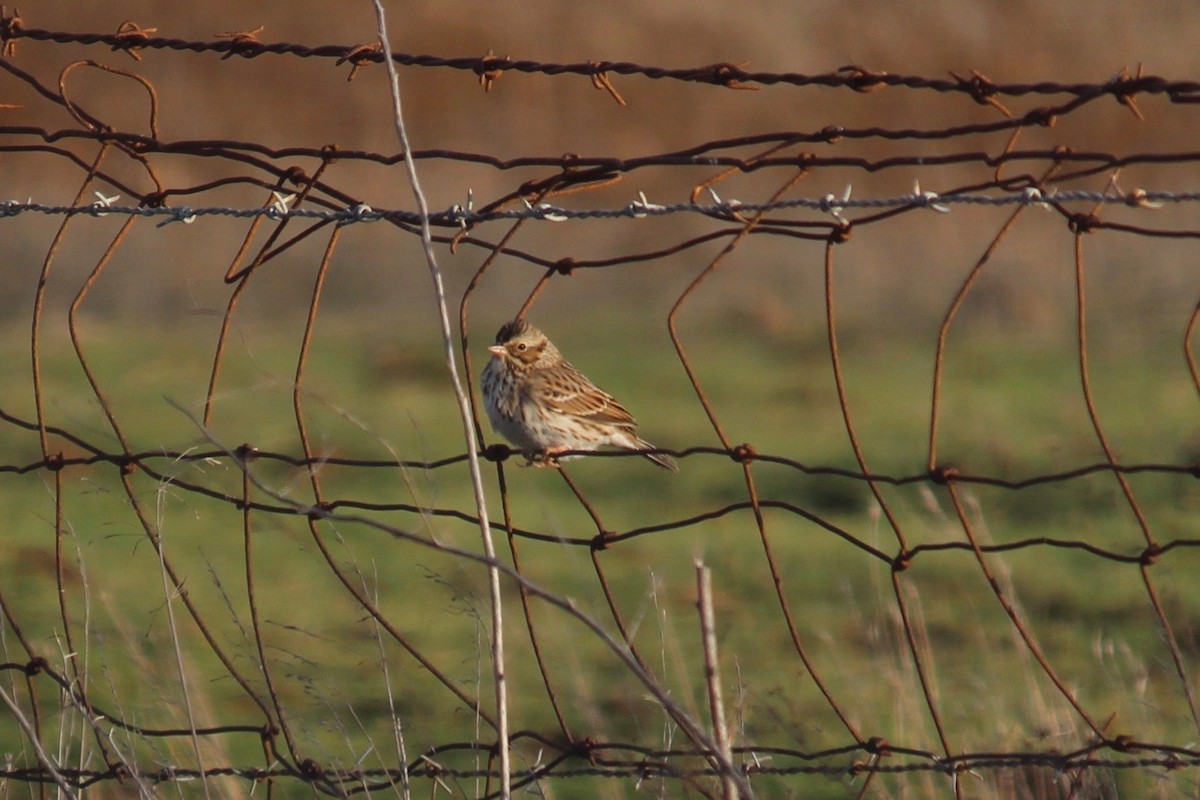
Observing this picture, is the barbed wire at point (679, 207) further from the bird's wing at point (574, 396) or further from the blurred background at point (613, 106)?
the blurred background at point (613, 106)

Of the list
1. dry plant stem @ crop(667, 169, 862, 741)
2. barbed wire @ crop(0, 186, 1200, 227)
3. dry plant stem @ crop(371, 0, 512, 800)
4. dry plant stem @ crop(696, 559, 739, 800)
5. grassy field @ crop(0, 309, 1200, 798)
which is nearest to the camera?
dry plant stem @ crop(696, 559, 739, 800)

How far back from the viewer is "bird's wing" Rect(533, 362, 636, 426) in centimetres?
683

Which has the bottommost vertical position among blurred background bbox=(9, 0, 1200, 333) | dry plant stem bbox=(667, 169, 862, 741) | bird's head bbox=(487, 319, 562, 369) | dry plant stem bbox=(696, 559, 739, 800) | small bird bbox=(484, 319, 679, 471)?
dry plant stem bbox=(696, 559, 739, 800)

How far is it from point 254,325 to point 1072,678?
14.9m

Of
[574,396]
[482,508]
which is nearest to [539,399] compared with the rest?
[574,396]

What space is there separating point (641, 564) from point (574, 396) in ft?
14.5

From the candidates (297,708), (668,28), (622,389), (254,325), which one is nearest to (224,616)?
(297,708)

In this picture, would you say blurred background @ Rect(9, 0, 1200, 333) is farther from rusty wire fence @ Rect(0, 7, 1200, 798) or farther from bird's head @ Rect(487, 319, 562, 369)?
bird's head @ Rect(487, 319, 562, 369)

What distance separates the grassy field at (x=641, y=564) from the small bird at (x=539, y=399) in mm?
710

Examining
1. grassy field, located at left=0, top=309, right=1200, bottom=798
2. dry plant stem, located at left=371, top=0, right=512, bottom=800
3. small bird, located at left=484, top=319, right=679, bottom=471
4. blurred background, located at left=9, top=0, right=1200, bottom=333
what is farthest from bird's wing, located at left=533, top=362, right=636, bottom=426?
blurred background, located at left=9, top=0, right=1200, bottom=333

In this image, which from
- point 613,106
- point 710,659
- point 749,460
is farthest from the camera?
point 613,106

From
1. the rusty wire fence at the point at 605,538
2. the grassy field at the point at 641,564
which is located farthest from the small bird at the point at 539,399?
the grassy field at the point at 641,564

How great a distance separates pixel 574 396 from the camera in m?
6.98

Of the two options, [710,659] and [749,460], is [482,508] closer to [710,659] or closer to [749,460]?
[710,659]
